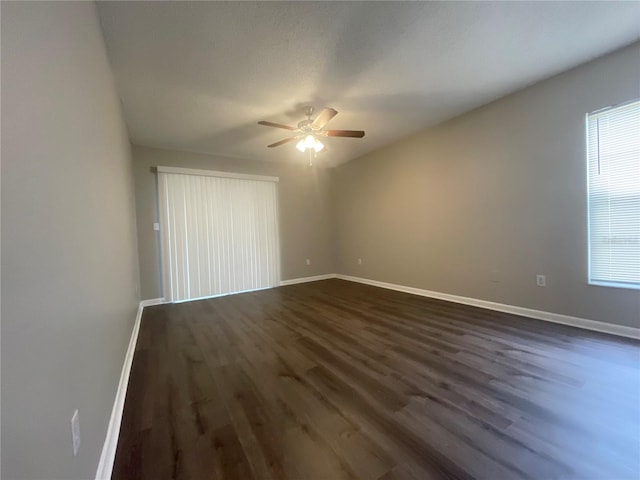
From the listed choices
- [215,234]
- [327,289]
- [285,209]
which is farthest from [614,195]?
[215,234]

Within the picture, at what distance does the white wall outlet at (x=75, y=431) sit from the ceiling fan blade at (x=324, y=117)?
281 cm

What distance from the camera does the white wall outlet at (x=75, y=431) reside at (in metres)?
0.86

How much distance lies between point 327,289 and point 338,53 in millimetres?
3716

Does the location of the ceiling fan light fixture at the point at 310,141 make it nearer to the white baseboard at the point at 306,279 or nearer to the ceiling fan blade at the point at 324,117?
the ceiling fan blade at the point at 324,117

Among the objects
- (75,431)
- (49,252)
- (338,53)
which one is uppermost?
(338,53)

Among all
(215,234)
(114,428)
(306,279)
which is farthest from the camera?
(306,279)

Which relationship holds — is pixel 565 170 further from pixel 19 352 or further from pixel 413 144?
pixel 19 352

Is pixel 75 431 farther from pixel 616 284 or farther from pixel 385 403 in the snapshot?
pixel 616 284

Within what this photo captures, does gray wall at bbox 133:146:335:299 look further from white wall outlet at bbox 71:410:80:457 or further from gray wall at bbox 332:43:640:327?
white wall outlet at bbox 71:410:80:457

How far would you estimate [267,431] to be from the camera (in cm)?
140

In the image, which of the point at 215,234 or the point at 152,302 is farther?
the point at 215,234

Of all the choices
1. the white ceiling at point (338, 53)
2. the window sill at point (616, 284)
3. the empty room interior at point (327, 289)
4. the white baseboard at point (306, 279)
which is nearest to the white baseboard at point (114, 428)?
the empty room interior at point (327, 289)

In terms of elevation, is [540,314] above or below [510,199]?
below

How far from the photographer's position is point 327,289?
16.2ft
